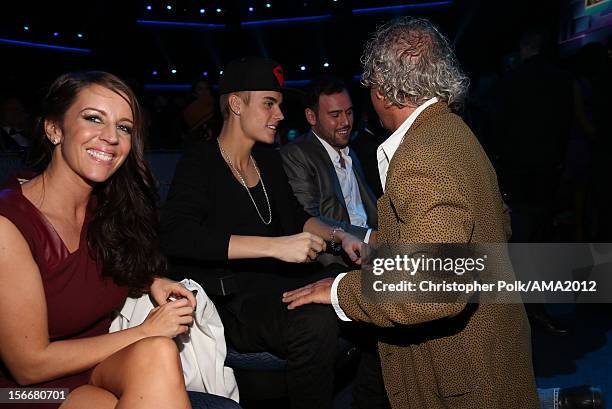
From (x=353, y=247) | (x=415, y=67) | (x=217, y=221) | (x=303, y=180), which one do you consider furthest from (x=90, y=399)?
(x=303, y=180)

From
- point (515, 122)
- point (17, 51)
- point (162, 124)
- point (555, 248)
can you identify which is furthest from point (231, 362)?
point (17, 51)

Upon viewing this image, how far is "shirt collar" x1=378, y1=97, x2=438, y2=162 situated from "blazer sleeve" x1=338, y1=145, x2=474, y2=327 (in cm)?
24

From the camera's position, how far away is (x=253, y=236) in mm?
2205

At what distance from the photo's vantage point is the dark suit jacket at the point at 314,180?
306 cm

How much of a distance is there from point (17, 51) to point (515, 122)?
497 inches

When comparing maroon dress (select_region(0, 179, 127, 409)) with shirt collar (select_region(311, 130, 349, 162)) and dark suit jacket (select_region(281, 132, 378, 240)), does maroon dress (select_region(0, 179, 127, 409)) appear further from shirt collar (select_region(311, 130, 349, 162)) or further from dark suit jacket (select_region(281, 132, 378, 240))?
shirt collar (select_region(311, 130, 349, 162))

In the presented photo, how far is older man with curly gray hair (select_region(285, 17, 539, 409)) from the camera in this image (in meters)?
1.54

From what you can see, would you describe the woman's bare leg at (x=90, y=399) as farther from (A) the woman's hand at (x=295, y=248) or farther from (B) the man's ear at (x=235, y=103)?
(B) the man's ear at (x=235, y=103)

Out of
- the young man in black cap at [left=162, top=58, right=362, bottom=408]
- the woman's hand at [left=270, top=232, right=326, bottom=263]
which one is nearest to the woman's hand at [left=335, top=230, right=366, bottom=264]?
the young man in black cap at [left=162, top=58, right=362, bottom=408]

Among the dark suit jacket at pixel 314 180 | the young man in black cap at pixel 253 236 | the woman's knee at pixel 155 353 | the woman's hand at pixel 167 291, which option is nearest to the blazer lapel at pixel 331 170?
the dark suit jacket at pixel 314 180

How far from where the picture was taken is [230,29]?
1477 centimetres

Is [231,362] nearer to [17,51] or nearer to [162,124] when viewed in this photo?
[162,124]

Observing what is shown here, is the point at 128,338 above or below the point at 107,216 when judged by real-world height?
below

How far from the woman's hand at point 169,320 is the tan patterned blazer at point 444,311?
49 cm
